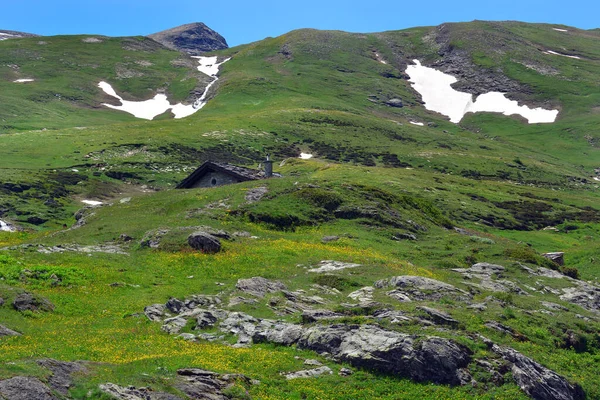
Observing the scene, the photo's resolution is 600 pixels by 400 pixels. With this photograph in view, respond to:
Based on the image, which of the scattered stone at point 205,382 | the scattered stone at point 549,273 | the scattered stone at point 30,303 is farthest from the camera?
the scattered stone at point 549,273

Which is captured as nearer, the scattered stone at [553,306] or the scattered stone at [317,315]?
the scattered stone at [317,315]

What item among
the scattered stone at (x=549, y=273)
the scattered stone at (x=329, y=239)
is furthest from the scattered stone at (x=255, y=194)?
the scattered stone at (x=549, y=273)

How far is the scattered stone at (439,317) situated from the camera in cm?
2542

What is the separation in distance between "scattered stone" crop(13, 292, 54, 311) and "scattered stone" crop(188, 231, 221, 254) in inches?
510

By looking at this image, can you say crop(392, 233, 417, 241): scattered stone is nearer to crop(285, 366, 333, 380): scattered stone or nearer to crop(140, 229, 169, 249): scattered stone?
crop(140, 229, 169, 249): scattered stone

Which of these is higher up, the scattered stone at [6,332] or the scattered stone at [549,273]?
the scattered stone at [6,332]

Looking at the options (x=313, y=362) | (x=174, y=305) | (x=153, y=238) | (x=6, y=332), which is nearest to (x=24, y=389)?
(x=6, y=332)

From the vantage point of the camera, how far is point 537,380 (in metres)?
21.9

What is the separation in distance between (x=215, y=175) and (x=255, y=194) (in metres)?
13.8

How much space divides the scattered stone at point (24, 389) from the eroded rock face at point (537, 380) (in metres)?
15.8

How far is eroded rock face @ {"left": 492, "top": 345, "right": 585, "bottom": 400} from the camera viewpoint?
21562 millimetres

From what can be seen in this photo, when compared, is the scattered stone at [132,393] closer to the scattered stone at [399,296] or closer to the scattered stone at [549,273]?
the scattered stone at [399,296]

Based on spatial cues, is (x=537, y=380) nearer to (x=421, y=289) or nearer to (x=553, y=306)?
(x=421, y=289)

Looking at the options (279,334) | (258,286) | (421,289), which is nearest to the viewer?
(279,334)
